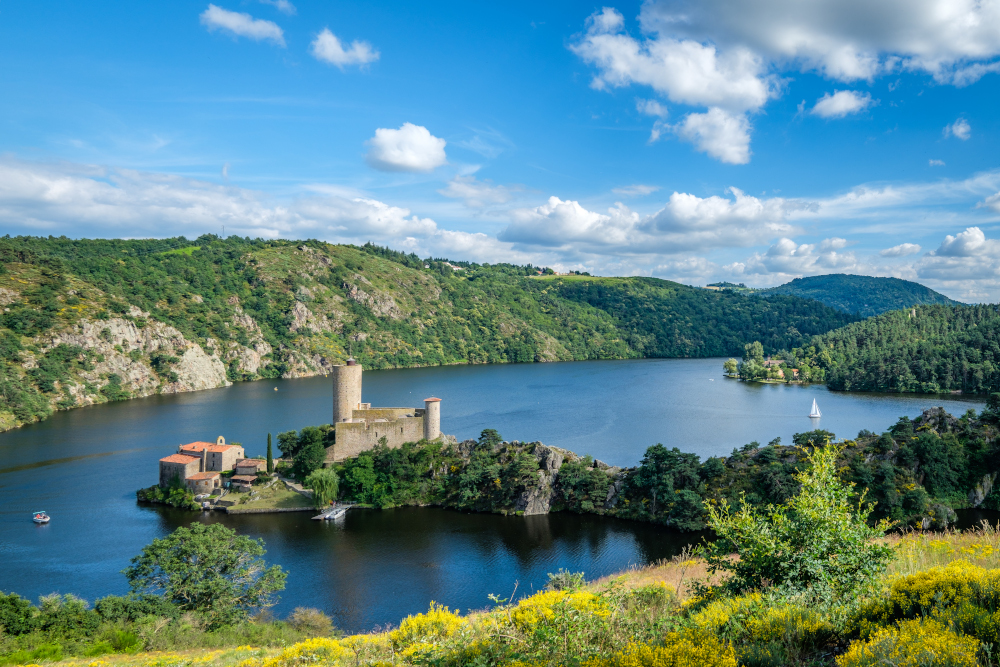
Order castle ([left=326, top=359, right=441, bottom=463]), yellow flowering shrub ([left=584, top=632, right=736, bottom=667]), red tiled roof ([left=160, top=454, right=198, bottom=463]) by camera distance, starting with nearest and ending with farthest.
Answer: yellow flowering shrub ([left=584, top=632, right=736, bottom=667]) < red tiled roof ([left=160, top=454, right=198, bottom=463]) < castle ([left=326, top=359, right=441, bottom=463])

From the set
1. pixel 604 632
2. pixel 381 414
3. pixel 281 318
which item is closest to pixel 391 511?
pixel 381 414

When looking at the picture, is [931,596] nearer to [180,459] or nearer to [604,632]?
[604,632]

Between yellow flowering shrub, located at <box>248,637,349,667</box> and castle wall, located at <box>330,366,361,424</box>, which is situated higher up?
castle wall, located at <box>330,366,361,424</box>

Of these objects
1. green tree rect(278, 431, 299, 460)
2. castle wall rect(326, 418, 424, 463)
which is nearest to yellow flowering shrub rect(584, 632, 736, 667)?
castle wall rect(326, 418, 424, 463)

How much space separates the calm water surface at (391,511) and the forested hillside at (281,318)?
9.07m

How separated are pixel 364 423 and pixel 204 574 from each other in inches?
744

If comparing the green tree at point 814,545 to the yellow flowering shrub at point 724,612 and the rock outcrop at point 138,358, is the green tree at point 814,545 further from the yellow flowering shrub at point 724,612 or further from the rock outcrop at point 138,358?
the rock outcrop at point 138,358

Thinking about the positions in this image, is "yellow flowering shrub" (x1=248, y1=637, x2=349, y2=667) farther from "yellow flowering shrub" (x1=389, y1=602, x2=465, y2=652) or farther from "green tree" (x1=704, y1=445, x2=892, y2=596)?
"green tree" (x1=704, y1=445, x2=892, y2=596)

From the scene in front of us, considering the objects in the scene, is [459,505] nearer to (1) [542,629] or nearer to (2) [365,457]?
(2) [365,457]

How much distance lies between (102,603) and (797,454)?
122ft

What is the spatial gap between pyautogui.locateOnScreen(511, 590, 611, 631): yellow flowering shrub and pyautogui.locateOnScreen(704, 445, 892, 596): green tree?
192cm

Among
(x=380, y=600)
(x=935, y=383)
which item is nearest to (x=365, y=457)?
(x=380, y=600)

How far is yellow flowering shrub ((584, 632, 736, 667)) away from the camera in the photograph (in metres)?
5.60

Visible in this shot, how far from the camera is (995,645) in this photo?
489 centimetres
